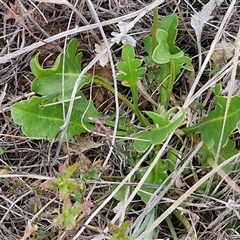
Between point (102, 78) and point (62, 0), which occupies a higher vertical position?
point (62, 0)

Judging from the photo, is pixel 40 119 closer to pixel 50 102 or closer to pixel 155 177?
pixel 50 102

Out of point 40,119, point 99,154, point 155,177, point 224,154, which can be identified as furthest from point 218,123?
point 40,119

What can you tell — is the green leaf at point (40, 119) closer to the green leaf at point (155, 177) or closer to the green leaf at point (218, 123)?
the green leaf at point (155, 177)

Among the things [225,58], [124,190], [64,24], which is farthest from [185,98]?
[64,24]

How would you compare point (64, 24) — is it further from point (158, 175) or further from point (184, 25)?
point (158, 175)

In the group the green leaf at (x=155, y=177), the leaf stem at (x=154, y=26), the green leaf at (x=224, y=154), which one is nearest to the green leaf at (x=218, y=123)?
the green leaf at (x=224, y=154)
